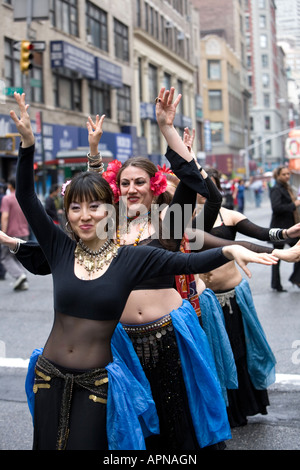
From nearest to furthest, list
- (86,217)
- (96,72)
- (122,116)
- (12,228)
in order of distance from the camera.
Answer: (86,217) < (12,228) < (96,72) < (122,116)

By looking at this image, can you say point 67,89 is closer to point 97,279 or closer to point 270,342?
point 270,342

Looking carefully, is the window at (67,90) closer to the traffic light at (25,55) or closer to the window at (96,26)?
the window at (96,26)

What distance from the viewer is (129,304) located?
3.67 metres

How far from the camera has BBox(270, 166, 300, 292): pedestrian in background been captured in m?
10.2

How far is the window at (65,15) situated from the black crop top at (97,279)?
2776 cm

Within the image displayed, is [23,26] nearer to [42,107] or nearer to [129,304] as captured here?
[42,107]

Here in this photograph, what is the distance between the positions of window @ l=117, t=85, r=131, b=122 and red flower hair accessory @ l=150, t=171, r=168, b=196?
35127mm

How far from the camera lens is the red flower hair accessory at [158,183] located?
3.77 m

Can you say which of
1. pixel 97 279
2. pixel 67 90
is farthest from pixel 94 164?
pixel 67 90

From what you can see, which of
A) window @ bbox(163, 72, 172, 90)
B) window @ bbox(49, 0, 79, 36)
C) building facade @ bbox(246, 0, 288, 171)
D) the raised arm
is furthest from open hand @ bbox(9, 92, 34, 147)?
building facade @ bbox(246, 0, 288, 171)

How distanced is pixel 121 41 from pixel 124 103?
3.62 meters

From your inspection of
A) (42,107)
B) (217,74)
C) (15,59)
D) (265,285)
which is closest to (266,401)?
(265,285)

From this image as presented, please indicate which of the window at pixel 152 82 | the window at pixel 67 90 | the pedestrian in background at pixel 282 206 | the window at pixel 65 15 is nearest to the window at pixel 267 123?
the window at pixel 152 82

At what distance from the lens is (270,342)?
7.58 m
